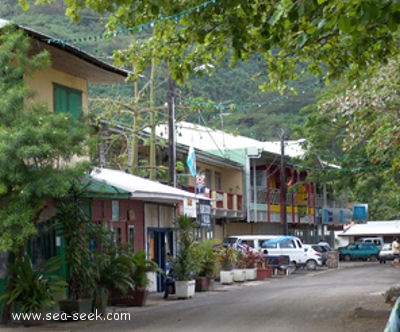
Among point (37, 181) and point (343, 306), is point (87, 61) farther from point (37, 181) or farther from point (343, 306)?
point (343, 306)

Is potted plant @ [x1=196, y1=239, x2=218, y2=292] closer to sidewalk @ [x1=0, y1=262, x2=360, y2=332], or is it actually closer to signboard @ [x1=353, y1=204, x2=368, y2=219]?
sidewalk @ [x1=0, y1=262, x2=360, y2=332]

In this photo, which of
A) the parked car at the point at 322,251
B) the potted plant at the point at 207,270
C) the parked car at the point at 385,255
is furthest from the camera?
the parked car at the point at 385,255

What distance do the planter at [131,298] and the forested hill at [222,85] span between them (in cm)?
2446

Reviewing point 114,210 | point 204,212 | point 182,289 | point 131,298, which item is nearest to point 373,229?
point 204,212

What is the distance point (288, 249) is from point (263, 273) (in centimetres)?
701

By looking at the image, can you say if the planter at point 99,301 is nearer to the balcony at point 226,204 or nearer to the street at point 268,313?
the street at point 268,313

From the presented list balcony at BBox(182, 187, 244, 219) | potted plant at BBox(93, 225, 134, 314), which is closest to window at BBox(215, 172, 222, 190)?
balcony at BBox(182, 187, 244, 219)

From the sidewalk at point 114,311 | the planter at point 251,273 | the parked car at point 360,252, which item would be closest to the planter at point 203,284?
the sidewalk at point 114,311

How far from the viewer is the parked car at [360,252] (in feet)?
203

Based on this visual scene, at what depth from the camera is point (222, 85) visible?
219ft

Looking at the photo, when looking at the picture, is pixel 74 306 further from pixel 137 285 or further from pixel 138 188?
pixel 138 188

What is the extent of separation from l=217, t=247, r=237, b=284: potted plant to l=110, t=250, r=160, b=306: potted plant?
1045cm

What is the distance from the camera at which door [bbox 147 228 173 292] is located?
27702mm

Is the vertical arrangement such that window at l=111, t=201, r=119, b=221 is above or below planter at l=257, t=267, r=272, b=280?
above
